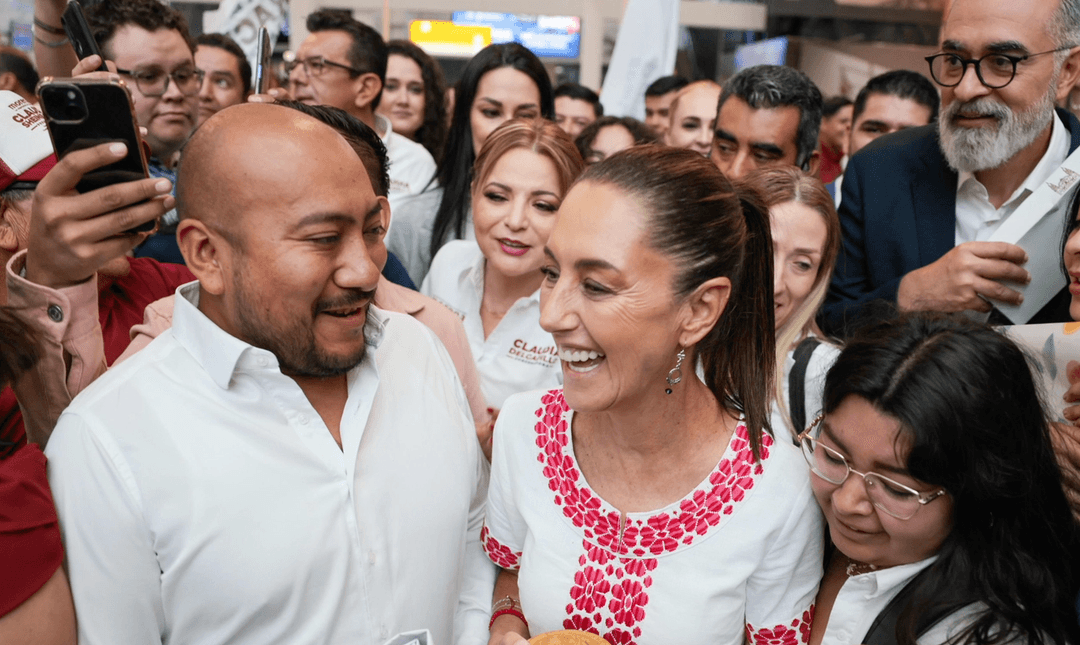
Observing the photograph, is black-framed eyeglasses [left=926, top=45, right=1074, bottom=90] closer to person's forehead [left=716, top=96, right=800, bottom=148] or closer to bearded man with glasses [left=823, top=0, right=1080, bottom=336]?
bearded man with glasses [left=823, top=0, right=1080, bottom=336]

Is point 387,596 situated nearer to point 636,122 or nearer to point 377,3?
point 636,122

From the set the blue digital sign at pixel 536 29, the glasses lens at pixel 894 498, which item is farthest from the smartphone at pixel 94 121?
the blue digital sign at pixel 536 29

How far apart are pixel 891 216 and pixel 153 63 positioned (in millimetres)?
2593

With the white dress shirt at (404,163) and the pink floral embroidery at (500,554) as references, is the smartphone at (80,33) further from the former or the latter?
the white dress shirt at (404,163)

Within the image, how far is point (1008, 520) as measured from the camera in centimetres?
151

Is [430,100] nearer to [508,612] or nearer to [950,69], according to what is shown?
[950,69]

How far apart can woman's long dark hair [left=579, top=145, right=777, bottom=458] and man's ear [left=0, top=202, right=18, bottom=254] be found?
1264mm

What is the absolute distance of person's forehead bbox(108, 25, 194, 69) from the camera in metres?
3.07

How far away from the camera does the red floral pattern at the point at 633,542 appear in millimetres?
1579

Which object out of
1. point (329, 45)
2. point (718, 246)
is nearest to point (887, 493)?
point (718, 246)

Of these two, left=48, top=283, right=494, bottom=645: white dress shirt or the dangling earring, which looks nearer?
left=48, top=283, right=494, bottom=645: white dress shirt

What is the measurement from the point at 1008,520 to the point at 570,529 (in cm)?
78

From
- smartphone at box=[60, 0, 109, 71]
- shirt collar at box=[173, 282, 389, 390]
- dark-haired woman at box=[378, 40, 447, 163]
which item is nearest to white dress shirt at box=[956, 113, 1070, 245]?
shirt collar at box=[173, 282, 389, 390]

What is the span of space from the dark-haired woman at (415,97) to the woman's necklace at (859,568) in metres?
3.89
